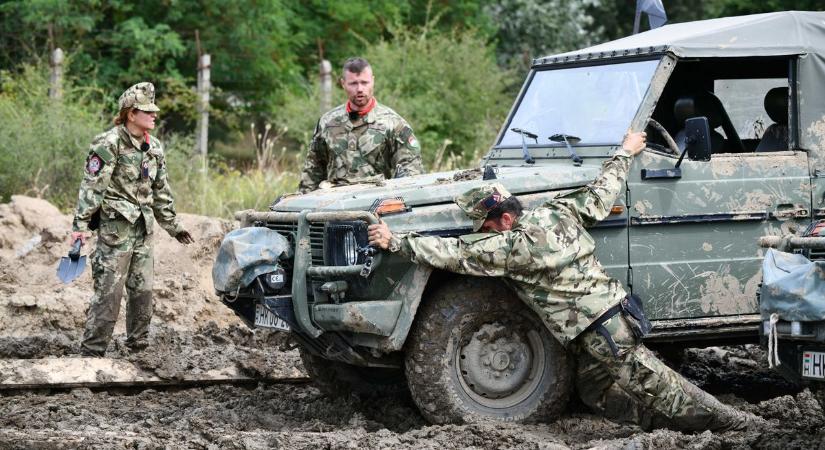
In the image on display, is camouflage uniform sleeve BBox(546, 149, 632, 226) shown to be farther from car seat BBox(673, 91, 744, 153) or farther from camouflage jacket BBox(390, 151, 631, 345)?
car seat BBox(673, 91, 744, 153)

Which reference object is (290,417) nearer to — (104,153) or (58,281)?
(104,153)

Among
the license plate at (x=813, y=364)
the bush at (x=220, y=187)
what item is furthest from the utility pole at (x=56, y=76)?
the license plate at (x=813, y=364)

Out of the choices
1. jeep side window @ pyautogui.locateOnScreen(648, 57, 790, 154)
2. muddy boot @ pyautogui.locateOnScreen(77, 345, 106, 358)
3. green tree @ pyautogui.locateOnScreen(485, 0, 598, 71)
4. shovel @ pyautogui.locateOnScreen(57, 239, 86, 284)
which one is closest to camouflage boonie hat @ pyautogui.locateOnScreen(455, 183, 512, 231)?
jeep side window @ pyautogui.locateOnScreen(648, 57, 790, 154)

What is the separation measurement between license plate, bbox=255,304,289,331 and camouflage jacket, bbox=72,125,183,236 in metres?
1.94

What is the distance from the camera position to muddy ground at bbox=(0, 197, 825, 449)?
661 cm

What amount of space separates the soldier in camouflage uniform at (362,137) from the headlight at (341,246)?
1.76 metres

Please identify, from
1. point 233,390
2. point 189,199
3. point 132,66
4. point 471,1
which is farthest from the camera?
point 471,1

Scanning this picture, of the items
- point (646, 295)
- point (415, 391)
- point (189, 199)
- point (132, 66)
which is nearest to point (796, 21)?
point (646, 295)

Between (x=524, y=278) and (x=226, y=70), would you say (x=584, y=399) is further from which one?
(x=226, y=70)

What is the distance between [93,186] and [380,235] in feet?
9.45

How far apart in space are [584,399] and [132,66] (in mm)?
13644

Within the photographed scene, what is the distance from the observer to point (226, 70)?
20.6m

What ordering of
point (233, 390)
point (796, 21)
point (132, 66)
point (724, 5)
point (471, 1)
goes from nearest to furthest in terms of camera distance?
point (796, 21) → point (233, 390) → point (132, 66) → point (471, 1) → point (724, 5)

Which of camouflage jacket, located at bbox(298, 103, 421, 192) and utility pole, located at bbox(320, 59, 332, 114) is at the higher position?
utility pole, located at bbox(320, 59, 332, 114)
